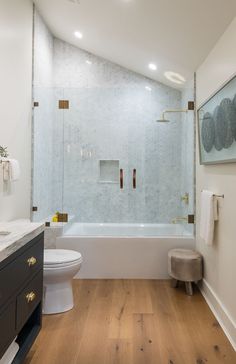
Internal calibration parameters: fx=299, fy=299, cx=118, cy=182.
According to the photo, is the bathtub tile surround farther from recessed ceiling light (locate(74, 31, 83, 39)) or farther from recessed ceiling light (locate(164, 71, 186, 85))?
recessed ceiling light (locate(74, 31, 83, 39))

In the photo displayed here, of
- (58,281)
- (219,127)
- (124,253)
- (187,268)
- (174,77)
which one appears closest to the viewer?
(219,127)

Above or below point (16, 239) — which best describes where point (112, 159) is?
above

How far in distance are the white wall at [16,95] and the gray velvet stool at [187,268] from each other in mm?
1667

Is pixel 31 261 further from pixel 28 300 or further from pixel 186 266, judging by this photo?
pixel 186 266

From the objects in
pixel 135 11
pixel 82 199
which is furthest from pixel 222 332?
pixel 135 11

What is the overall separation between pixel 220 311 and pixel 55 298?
1.37m

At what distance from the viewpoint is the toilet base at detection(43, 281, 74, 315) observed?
2.55 meters

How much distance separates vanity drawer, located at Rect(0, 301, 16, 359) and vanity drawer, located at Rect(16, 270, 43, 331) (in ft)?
0.23

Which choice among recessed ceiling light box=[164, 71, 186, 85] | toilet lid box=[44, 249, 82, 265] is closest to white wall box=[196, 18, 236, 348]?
recessed ceiling light box=[164, 71, 186, 85]

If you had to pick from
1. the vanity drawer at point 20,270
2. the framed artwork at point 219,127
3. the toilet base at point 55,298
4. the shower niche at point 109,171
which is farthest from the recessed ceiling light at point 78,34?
the toilet base at point 55,298

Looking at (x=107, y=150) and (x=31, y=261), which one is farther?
(x=107, y=150)

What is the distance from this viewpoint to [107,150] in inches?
160

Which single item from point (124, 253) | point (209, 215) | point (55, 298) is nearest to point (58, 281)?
point (55, 298)

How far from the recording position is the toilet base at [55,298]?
2.55m
